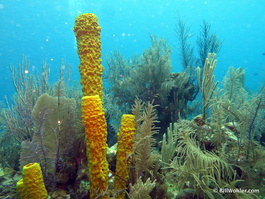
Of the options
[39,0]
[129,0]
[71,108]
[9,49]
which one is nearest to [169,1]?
[129,0]

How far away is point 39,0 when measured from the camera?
66.4 metres

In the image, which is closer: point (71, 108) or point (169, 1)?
point (71, 108)

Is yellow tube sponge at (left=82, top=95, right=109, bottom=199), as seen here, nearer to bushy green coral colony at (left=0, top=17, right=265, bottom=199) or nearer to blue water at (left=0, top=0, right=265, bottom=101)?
bushy green coral colony at (left=0, top=17, right=265, bottom=199)

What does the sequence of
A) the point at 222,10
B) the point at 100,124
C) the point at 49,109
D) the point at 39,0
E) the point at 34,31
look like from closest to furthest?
the point at 100,124
the point at 49,109
the point at 39,0
the point at 34,31
the point at 222,10

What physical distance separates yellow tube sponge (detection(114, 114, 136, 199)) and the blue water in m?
60.9

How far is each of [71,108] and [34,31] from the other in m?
95.7

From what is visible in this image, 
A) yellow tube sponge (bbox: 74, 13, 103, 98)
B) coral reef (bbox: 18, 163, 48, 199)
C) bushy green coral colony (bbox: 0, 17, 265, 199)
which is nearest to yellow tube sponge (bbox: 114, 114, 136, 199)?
bushy green coral colony (bbox: 0, 17, 265, 199)

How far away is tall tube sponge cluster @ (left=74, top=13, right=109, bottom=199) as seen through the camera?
95.5 inches

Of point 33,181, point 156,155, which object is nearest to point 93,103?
point 33,181

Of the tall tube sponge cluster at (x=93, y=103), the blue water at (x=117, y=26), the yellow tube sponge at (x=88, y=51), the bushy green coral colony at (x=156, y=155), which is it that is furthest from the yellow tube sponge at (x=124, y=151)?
the blue water at (x=117, y=26)

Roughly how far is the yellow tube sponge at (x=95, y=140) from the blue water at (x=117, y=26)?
200 ft

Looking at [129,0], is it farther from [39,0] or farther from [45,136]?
[45,136]

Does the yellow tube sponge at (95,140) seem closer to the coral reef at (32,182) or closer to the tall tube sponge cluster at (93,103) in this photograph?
the tall tube sponge cluster at (93,103)

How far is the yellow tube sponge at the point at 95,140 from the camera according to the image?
2.42 m
